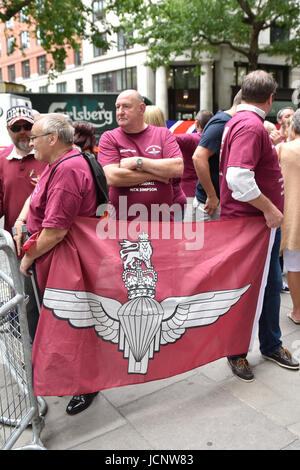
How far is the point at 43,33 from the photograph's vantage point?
1443 centimetres

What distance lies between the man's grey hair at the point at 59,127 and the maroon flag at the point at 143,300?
1.73 ft

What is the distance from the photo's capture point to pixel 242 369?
3.24m

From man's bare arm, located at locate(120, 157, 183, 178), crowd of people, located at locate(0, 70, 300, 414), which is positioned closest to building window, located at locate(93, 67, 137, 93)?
crowd of people, located at locate(0, 70, 300, 414)

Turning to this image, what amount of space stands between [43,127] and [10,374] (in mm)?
1555

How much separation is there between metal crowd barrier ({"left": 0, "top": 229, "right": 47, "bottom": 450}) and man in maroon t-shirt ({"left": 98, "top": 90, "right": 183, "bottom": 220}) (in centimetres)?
107

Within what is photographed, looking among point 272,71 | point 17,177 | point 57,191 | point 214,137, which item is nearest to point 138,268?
point 57,191

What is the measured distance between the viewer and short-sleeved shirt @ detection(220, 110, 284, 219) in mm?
2881

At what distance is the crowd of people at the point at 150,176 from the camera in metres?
2.72

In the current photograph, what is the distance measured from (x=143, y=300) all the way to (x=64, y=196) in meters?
0.85

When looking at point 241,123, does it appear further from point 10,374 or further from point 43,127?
point 10,374

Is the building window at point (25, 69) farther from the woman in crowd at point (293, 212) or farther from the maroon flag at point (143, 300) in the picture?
the maroon flag at point (143, 300)

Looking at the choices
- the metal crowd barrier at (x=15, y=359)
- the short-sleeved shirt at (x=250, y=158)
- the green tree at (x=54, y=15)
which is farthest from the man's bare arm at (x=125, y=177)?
the green tree at (x=54, y=15)

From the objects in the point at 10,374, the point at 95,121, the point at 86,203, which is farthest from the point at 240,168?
the point at 95,121
